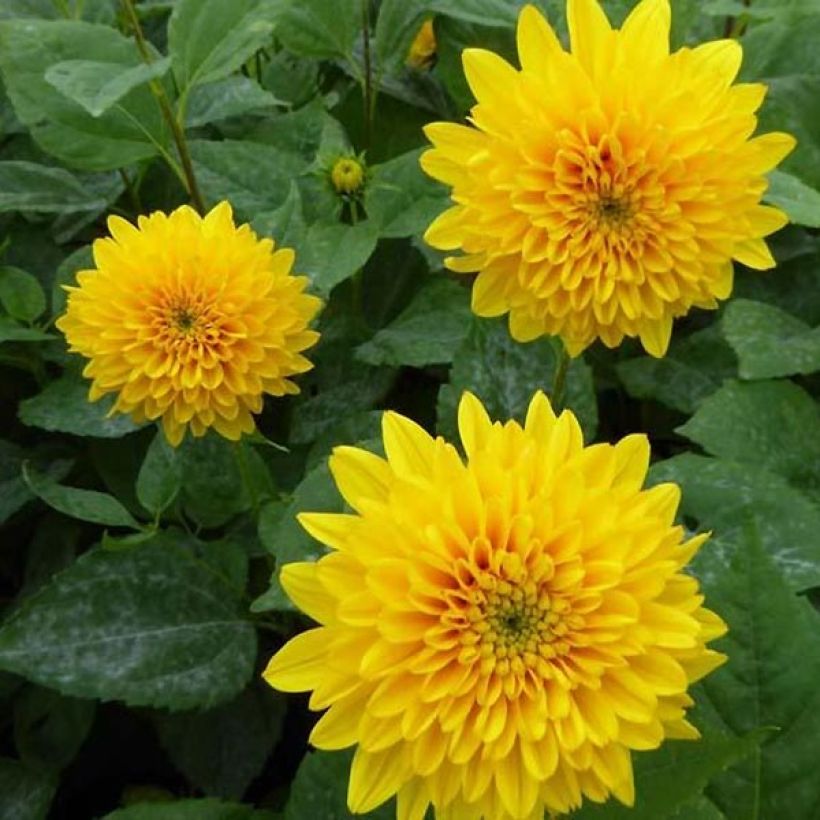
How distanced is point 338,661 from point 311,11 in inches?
33.6

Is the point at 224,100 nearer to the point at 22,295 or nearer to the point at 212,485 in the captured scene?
the point at 22,295

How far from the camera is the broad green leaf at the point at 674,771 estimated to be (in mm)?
761

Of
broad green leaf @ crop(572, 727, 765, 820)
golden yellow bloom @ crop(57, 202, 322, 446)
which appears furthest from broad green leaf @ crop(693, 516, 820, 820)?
golden yellow bloom @ crop(57, 202, 322, 446)

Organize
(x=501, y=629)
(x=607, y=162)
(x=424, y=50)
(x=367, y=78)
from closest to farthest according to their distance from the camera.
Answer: (x=501, y=629), (x=607, y=162), (x=367, y=78), (x=424, y=50)

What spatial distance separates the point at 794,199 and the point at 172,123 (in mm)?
585

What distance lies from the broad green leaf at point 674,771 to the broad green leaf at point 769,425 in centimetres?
38

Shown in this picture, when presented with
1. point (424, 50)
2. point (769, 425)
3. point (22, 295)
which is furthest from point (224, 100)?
point (769, 425)

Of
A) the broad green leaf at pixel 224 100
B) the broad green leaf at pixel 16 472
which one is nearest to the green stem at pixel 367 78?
the broad green leaf at pixel 224 100

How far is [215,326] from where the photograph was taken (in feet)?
3.55

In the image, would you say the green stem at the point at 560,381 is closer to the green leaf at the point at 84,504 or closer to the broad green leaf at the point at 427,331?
the broad green leaf at the point at 427,331

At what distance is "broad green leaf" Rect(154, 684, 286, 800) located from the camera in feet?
3.97

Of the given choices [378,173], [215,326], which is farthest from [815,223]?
[215,326]

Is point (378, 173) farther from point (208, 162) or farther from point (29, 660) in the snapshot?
point (29, 660)

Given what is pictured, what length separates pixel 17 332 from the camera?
4.09 feet
